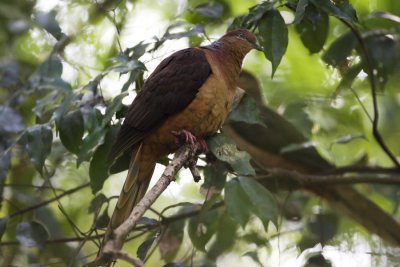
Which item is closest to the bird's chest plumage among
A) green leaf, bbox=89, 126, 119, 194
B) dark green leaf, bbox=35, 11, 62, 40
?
green leaf, bbox=89, 126, 119, 194

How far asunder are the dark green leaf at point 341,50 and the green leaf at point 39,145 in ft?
5.14

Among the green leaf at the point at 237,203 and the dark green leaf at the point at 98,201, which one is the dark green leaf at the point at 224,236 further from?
the green leaf at the point at 237,203

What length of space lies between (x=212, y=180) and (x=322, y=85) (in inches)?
90.2

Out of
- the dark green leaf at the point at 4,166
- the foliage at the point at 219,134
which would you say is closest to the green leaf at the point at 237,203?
the foliage at the point at 219,134

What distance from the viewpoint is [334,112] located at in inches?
203

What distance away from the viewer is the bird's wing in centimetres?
337

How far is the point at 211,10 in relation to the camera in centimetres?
373

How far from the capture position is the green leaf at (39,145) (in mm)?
3176

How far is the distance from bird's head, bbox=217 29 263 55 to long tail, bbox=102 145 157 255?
2.66 feet

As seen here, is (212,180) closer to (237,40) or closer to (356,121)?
(237,40)

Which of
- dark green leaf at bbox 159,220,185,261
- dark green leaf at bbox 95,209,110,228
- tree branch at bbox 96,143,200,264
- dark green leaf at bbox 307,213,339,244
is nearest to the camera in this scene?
tree branch at bbox 96,143,200,264

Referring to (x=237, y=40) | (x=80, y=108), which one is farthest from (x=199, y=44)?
(x=80, y=108)

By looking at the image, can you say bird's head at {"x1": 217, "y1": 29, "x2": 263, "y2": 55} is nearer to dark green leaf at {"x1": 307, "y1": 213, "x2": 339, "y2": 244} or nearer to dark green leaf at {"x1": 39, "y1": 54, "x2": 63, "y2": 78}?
dark green leaf at {"x1": 39, "y1": 54, "x2": 63, "y2": 78}

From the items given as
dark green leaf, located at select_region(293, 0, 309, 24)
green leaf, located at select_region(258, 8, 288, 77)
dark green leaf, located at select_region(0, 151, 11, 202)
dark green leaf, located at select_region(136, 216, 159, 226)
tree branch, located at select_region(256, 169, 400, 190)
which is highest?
dark green leaf, located at select_region(293, 0, 309, 24)
